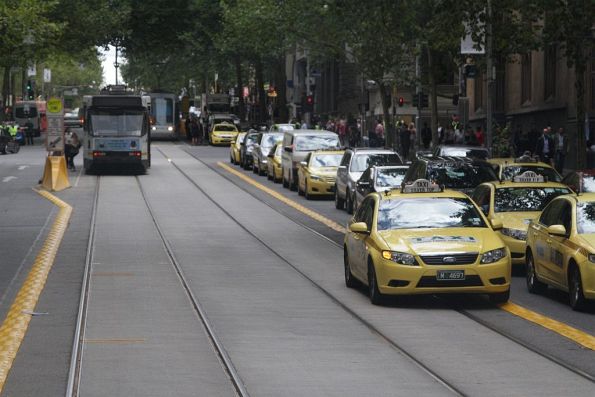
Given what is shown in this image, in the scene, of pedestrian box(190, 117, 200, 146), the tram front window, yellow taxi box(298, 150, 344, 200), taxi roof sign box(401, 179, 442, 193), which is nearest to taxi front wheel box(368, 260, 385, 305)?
taxi roof sign box(401, 179, 442, 193)

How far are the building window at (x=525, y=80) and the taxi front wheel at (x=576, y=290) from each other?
39.9m

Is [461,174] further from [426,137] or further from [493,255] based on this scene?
[426,137]

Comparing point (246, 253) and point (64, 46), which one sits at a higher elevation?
point (64, 46)

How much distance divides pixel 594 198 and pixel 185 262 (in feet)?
25.8

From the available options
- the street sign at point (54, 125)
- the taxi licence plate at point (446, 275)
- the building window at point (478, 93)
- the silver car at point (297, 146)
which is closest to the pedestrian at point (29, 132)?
the building window at point (478, 93)

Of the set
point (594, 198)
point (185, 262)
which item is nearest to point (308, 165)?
point (185, 262)

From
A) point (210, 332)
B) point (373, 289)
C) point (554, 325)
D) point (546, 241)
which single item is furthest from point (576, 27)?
point (210, 332)

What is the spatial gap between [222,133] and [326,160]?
39239mm

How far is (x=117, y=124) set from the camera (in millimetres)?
50500

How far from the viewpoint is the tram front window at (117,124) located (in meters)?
50.4

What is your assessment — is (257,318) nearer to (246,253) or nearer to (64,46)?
(246,253)

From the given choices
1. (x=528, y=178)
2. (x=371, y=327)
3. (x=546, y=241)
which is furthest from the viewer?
(x=528, y=178)

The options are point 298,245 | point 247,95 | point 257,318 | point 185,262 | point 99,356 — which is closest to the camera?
point 99,356

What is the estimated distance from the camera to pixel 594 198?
1866cm
